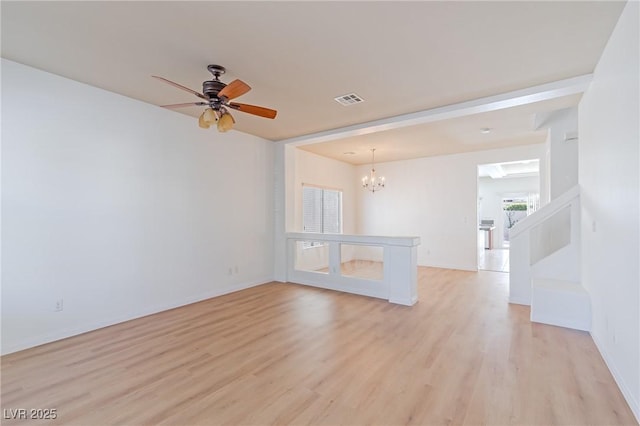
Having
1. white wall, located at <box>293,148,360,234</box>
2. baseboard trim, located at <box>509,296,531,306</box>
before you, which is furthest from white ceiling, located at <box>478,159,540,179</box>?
baseboard trim, located at <box>509,296,531,306</box>

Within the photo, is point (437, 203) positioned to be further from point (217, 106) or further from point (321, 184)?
point (217, 106)

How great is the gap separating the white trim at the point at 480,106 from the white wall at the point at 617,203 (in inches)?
8.6

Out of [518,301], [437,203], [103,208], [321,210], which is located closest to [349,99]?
[103,208]

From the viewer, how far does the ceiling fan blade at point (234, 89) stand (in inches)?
99.6

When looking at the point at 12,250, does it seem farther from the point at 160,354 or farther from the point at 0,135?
the point at 160,354

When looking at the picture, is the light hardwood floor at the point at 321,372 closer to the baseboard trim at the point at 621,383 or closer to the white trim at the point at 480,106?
the baseboard trim at the point at 621,383

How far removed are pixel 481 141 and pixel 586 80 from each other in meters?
2.78

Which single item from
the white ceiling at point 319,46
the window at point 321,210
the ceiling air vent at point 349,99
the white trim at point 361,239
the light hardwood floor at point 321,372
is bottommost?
the light hardwood floor at point 321,372

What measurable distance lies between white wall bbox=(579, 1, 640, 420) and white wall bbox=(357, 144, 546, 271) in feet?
11.8

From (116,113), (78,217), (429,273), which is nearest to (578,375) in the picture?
(429,273)

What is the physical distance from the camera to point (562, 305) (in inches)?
138

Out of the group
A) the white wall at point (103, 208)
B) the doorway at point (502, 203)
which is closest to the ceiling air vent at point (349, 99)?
the white wall at point (103, 208)

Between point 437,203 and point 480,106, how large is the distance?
3.97 m

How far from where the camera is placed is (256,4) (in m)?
2.07
